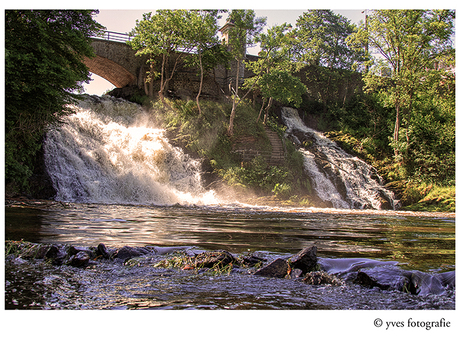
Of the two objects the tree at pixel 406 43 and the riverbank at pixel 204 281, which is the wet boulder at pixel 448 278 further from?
the tree at pixel 406 43

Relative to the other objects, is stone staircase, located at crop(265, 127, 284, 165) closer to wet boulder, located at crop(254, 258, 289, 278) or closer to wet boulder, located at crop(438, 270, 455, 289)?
wet boulder, located at crop(254, 258, 289, 278)

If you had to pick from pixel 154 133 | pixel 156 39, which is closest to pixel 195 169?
pixel 154 133

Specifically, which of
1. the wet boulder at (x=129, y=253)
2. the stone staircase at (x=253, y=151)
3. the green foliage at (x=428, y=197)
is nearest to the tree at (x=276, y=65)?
the stone staircase at (x=253, y=151)

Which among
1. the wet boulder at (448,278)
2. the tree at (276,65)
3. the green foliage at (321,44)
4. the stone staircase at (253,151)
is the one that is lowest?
the wet boulder at (448,278)

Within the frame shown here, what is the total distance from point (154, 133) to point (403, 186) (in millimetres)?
17161

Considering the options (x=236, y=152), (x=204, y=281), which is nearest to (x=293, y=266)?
(x=204, y=281)

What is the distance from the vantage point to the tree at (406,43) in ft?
68.3

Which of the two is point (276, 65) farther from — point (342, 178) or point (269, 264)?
point (269, 264)

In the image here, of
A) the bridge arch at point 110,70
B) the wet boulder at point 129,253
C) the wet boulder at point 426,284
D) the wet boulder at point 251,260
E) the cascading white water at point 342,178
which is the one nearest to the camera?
the wet boulder at point 426,284

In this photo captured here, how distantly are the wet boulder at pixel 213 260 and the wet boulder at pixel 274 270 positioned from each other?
42cm

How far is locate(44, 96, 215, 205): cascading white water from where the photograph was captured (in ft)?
49.1

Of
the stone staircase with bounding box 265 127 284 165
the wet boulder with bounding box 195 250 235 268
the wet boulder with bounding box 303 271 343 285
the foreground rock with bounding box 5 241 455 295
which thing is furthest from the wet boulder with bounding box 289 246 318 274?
the stone staircase with bounding box 265 127 284 165

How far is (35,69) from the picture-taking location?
1041 centimetres

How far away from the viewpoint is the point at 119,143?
18.8 meters
